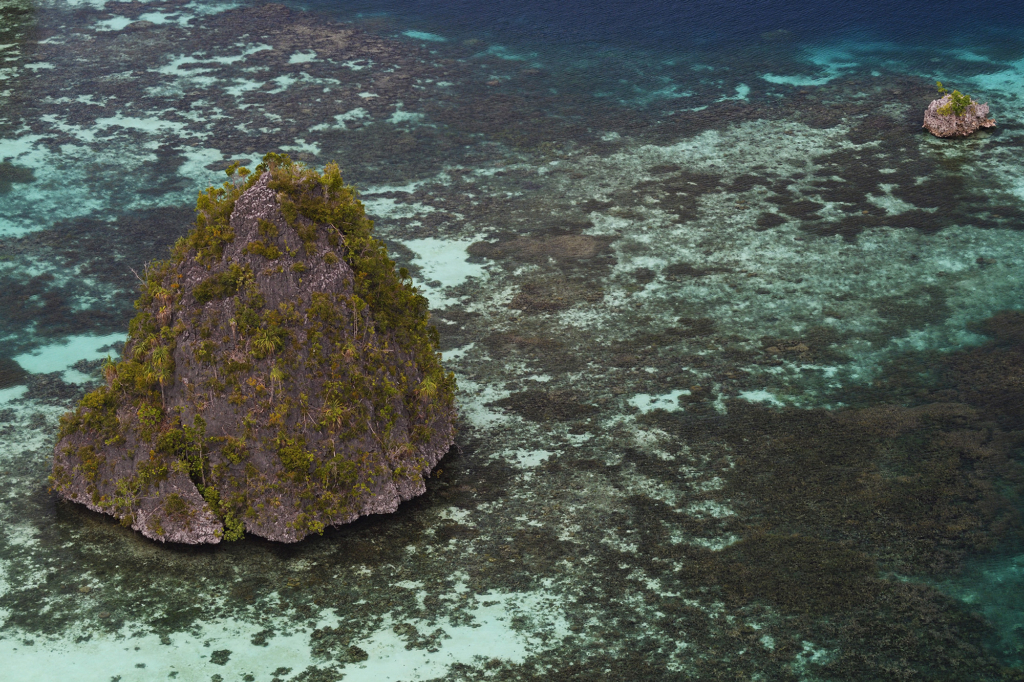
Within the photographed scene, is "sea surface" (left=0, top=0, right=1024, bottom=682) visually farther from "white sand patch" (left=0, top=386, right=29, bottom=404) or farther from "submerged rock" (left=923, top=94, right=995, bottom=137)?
"submerged rock" (left=923, top=94, right=995, bottom=137)

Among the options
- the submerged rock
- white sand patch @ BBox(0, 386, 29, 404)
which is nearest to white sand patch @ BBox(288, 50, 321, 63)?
white sand patch @ BBox(0, 386, 29, 404)

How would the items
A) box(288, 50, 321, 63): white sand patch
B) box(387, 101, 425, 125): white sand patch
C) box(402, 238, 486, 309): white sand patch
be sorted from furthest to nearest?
box(288, 50, 321, 63): white sand patch < box(387, 101, 425, 125): white sand patch < box(402, 238, 486, 309): white sand patch

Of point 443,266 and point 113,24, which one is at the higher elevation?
point 113,24

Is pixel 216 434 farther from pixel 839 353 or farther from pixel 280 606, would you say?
pixel 839 353

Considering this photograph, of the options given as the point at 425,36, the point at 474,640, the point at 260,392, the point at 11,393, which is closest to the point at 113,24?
the point at 425,36

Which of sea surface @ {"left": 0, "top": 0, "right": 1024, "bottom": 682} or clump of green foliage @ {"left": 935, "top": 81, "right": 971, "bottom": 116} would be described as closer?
sea surface @ {"left": 0, "top": 0, "right": 1024, "bottom": 682}

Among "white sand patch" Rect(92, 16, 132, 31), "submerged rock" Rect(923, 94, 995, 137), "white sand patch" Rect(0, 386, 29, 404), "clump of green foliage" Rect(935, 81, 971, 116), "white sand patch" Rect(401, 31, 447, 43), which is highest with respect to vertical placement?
"white sand patch" Rect(92, 16, 132, 31)

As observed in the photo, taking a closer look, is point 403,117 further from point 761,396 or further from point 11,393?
point 761,396
